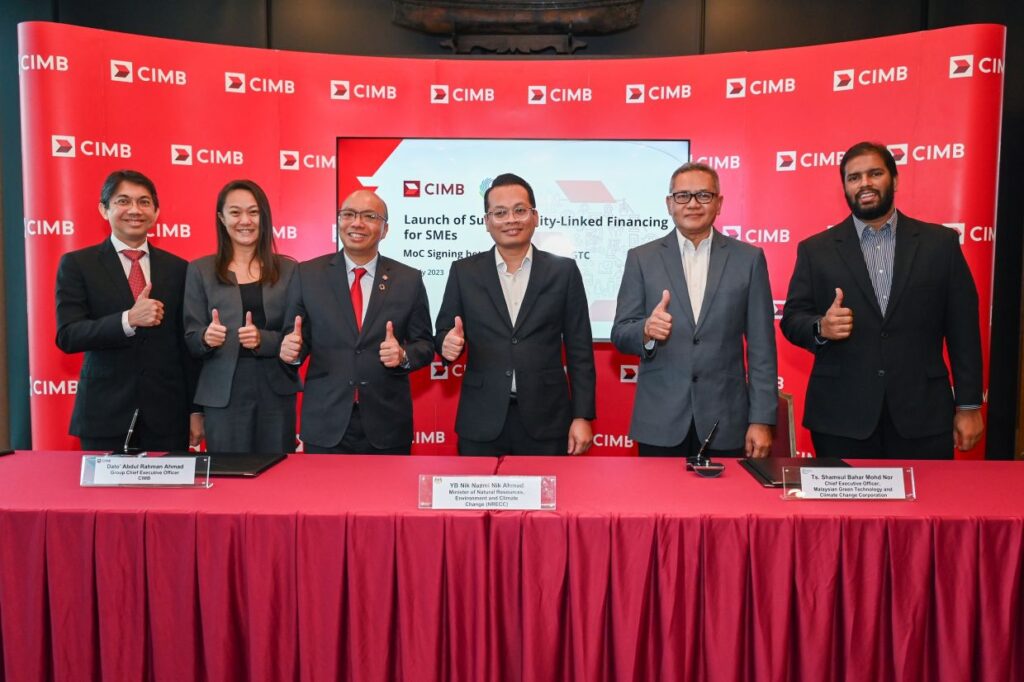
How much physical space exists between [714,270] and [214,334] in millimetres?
1699

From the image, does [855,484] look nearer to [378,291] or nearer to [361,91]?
[378,291]

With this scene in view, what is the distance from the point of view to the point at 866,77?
3.61m

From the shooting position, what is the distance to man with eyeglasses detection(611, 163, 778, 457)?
2236 mm

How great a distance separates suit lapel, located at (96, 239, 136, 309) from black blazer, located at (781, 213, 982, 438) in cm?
239

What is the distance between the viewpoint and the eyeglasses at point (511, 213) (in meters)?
2.37

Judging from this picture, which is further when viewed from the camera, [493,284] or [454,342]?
[493,284]

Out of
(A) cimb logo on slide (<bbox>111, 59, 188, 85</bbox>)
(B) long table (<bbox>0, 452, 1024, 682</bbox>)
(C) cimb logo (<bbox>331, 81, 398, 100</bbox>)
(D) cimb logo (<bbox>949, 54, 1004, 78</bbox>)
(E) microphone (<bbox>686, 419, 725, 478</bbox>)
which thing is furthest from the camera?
(C) cimb logo (<bbox>331, 81, 398, 100</bbox>)

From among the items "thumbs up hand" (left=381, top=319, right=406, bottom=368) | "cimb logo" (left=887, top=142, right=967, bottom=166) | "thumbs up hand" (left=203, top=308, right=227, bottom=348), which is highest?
"cimb logo" (left=887, top=142, right=967, bottom=166)

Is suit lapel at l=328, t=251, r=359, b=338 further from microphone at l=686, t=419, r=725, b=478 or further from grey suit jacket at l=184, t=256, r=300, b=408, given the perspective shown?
microphone at l=686, t=419, r=725, b=478

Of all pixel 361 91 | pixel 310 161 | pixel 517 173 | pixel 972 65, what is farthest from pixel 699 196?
pixel 310 161

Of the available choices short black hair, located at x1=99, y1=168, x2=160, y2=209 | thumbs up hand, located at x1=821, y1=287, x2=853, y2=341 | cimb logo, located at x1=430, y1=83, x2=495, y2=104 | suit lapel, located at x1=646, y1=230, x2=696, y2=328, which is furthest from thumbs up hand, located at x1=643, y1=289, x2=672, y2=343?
cimb logo, located at x1=430, y1=83, x2=495, y2=104

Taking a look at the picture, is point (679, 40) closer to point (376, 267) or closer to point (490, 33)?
point (490, 33)

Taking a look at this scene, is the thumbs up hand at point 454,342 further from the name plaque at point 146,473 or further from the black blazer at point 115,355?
the black blazer at point 115,355

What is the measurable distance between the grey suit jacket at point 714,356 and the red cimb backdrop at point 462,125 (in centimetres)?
166
